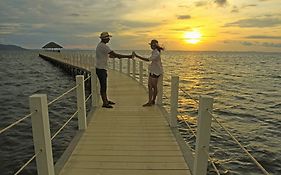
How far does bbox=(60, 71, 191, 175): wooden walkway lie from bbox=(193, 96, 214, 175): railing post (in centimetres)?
37

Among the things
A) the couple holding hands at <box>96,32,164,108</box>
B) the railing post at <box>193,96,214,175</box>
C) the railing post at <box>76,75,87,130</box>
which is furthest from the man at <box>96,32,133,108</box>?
the railing post at <box>193,96,214,175</box>

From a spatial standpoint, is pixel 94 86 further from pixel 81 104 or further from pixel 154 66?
pixel 81 104

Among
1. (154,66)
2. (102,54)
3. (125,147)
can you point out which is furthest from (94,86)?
(125,147)

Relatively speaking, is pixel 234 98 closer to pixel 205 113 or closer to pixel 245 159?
pixel 245 159

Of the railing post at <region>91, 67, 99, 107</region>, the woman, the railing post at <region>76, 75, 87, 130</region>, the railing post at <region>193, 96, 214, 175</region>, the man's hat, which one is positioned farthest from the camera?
the railing post at <region>91, 67, 99, 107</region>

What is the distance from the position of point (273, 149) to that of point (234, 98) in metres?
9.75

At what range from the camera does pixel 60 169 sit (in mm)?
4004

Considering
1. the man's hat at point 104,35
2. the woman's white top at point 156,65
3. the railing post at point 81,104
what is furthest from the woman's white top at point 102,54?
the railing post at point 81,104

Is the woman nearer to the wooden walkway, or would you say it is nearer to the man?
the wooden walkway

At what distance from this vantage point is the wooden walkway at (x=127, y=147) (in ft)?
13.3

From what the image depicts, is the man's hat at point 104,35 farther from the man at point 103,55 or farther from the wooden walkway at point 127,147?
the wooden walkway at point 127,147

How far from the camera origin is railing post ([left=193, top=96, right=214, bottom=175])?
348 centimetres

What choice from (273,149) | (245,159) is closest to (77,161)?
(245,159)

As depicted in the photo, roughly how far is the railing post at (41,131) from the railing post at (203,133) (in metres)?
1.91
